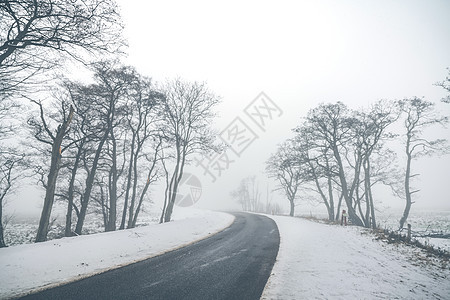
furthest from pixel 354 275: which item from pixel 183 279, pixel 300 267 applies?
pixel 183 279

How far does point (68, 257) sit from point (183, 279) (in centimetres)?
359

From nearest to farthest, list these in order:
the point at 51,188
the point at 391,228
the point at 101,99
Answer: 1. the point at 51,188
2. the point at 101,99
3. the point at 391,228

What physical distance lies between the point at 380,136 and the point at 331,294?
713 inches

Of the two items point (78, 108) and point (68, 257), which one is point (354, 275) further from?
point (78, 108)

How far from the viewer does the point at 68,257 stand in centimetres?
545

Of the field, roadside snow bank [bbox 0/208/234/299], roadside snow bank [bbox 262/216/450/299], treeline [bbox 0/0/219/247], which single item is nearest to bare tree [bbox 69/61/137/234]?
treeline [bbox 0/0/219/247]

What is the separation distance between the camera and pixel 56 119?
A: 14.2 metres

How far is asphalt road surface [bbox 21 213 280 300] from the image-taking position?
363cm

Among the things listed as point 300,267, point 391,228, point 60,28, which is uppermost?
point 60,28

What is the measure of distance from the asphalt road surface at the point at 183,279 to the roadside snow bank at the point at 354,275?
520 mm

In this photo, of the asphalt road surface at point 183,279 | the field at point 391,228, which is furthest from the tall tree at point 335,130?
the asphalt road surface at point 183,279

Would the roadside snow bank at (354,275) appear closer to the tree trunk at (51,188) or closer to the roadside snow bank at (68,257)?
the roadside snow bank at (68,257)

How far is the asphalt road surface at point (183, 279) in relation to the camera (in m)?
3.63

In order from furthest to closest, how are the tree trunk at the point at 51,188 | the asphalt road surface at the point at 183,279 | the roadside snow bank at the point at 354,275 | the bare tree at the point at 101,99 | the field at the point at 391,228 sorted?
the bare tree at the point at 101,99 < the field at the point at 391,228 < the tree trunk at the point at 51,188 < the roadside snow bank at the point at 354,275 < the asphalt road surface at the point at 183,279
